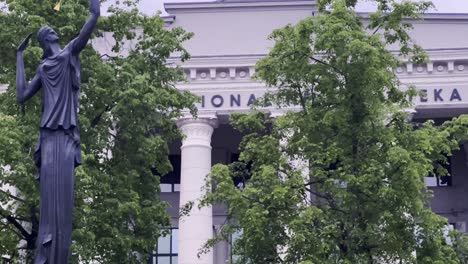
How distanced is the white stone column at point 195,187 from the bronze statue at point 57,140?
21.4 m

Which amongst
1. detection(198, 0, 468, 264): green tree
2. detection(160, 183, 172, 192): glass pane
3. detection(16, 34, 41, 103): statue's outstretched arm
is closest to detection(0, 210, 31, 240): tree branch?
detection(198, 0, 468, 264): green tree

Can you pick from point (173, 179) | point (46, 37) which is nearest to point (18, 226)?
point (46, 37)

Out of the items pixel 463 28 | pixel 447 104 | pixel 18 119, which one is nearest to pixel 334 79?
pixel 18 119

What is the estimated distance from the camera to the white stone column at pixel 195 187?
110 ft

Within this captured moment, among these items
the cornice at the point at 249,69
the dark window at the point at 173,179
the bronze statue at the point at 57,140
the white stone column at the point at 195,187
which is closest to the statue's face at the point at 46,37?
the bronze statue at the point at 57,140

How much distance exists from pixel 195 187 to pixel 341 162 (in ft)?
47.3

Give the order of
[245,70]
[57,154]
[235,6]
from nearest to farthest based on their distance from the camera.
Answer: [57,154]
[245,70]
[235,6]

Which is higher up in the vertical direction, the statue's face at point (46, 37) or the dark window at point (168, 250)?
the dark window at point (168, 250)

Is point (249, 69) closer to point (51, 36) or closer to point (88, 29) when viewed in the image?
point (51, 36)

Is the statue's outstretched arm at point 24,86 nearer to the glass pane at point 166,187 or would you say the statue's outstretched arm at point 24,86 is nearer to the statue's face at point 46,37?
the statue's face at point 46,37

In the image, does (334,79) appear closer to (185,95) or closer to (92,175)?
(185,95)

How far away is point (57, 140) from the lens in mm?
11102

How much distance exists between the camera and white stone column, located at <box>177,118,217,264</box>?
3359 cm

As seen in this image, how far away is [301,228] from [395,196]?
2019 mm
